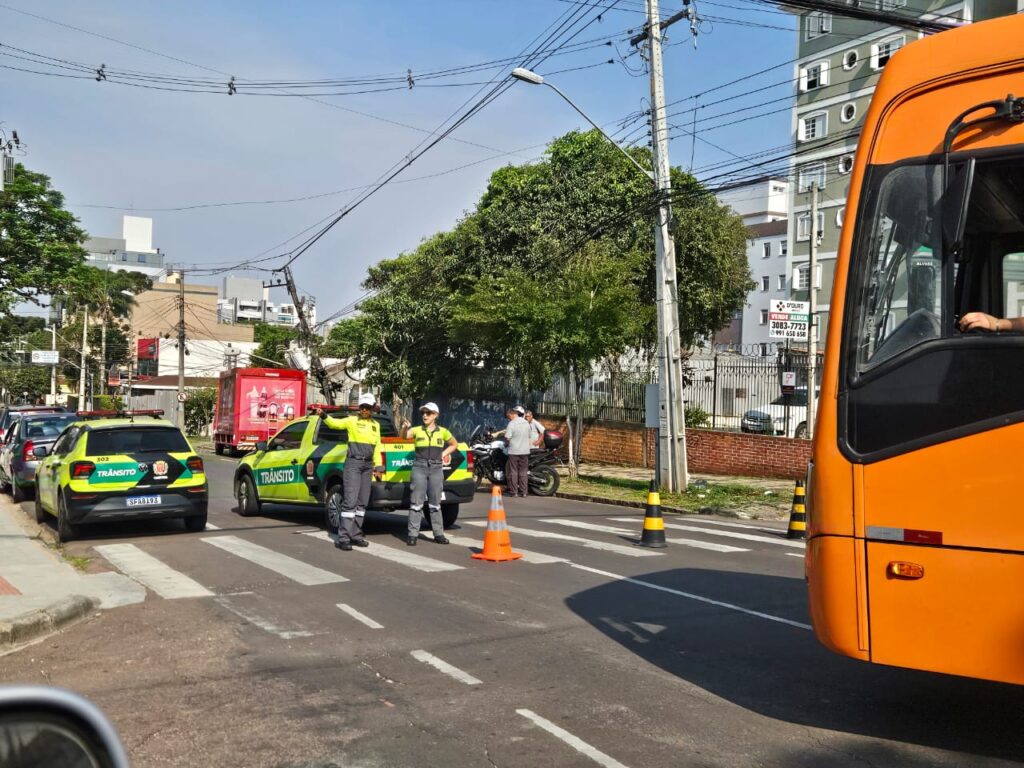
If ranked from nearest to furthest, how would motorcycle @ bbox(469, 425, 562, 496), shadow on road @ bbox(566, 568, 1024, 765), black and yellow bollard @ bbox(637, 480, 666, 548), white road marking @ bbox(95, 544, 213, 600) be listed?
shadow on road @ bbox(566, 568, 1024, 765) < white road marking @ bbox(95, 544, 213, 600) < black and yellow bollard @ bbox(637, 480, 666, 548) < motorcycle @ bbox(469, 425, 562, 496)

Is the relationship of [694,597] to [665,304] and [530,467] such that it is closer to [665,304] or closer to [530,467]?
[665,304]

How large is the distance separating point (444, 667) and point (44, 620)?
3623 millimetres

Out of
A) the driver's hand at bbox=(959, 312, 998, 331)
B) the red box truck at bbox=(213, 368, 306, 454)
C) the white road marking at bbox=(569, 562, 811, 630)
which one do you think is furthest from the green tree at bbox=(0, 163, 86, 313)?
the driver's hand at bbox=(959, 312, 998, 331)

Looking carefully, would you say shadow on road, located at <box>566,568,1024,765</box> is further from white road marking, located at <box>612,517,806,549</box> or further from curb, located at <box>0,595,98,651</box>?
curb, located at <box>0,595,98,651</box>

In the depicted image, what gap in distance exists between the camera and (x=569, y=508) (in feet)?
61.5

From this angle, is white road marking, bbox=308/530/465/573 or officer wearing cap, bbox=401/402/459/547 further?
officer wearing cap, bbox=401/402/459/547

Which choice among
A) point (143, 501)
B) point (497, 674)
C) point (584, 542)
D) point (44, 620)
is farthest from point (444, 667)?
point (143, 501)

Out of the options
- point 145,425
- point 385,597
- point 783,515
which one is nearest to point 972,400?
point 385,597

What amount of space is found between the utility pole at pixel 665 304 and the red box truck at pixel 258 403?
18602 mm

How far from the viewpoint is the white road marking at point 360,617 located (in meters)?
7.91

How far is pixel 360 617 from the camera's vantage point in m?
8.25

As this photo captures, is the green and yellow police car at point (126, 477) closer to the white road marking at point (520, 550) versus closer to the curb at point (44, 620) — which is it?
the white road marking at point (520, 550)

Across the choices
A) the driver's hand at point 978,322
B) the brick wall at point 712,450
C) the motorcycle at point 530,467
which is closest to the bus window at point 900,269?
the driver's hand at point 978,322

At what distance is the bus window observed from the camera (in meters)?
4.89
